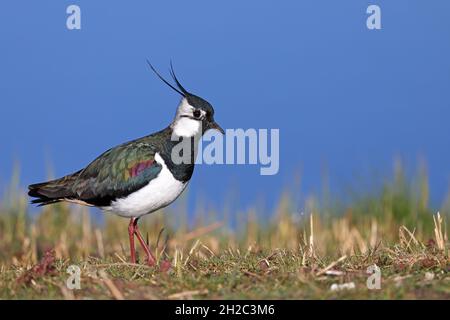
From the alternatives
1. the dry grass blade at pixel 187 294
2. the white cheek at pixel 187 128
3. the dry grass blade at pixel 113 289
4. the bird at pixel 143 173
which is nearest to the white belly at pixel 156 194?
the bird at pixel 143 173

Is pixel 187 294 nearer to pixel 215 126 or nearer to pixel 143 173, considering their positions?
pixel 143 173

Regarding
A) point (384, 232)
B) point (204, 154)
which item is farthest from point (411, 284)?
point (384, 232)

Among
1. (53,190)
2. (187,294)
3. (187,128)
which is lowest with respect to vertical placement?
(187,294)

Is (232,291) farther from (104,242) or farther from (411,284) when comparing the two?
(104,242)

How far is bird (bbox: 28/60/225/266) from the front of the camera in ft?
23.7

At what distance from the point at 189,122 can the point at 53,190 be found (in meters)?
1.45

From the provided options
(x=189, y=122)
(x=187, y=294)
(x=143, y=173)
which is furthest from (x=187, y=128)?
(x=187, y=294)

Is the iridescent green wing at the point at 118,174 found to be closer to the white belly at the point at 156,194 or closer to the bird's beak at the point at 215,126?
the white belly at the point at 156,194

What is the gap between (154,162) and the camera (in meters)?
7.28

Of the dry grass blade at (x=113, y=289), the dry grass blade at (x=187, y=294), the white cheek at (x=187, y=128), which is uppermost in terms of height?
the white cheek at (x=187, y=128)

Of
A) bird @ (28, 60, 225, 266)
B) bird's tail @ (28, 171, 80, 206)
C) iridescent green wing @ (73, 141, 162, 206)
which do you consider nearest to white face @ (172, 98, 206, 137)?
bird @ (28, 60, 225, 266)

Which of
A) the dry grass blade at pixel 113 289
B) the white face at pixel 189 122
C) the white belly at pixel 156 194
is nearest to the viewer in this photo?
the dry grass blade at pixel 113 289

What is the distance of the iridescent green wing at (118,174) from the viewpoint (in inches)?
286

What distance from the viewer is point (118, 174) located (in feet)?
24.2
